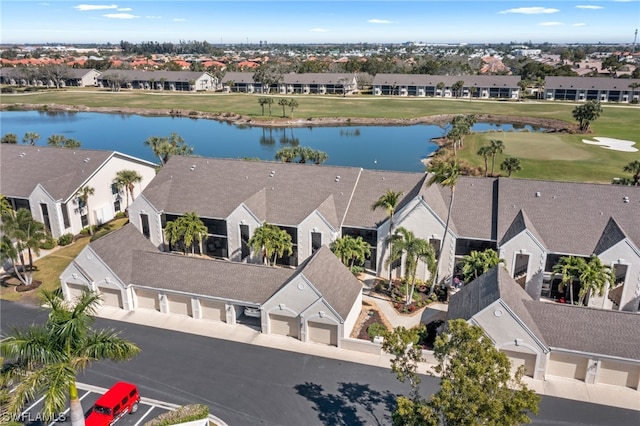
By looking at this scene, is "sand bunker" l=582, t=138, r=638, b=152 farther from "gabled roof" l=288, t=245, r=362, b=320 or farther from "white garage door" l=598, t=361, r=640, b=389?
"gabled roof" l=288, t=245, r=362, b=320

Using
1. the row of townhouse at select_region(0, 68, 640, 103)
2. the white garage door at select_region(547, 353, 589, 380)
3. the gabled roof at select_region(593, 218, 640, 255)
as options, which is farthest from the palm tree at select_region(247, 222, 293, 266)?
the row of townhouse at select_region(0, 68, 640, 103)

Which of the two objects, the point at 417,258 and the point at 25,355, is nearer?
the point at 25,355

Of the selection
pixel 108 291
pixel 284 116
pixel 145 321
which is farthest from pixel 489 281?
pixel 284 116

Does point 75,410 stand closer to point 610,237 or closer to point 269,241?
point 269,241

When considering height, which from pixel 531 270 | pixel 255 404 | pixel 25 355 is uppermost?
pixel 25 355

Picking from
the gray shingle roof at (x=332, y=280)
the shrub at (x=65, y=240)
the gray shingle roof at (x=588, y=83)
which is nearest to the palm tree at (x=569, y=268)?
the gray shingle roof at (x=332, y=280)

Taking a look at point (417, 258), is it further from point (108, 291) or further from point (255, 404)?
point (108, 291)

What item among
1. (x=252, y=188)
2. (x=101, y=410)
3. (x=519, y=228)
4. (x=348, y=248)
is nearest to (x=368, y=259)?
(x=348, y=248)
